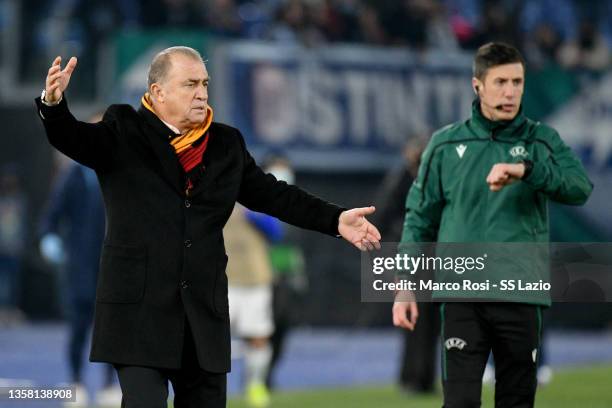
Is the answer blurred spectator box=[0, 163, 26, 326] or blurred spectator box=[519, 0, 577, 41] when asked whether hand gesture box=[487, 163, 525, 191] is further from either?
blurred spectator box=[519, 0, 577, 41]

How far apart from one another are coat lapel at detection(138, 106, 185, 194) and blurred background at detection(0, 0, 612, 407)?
13.6m

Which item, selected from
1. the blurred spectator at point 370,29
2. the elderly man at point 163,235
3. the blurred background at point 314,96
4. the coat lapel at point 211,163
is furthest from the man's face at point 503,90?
the blurred spectator at point 370,29

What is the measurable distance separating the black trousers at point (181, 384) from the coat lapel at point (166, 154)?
0.57 metres

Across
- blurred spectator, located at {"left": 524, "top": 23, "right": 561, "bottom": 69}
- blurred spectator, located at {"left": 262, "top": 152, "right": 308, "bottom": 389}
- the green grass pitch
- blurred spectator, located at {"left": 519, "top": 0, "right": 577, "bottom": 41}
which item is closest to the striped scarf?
the green grass pitch

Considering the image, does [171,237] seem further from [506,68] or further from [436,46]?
[436,46]

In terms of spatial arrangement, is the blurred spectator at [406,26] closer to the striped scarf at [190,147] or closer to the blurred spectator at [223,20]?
the blurred spectator at [223,20]

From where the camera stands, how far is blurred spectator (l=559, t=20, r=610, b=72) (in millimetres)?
22266

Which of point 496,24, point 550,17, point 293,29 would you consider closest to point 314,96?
point 293,29

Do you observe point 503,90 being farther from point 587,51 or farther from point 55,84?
point 587,51

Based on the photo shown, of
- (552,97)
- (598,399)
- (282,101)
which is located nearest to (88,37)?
(282,101)

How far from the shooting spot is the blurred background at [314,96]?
20438 millimetres

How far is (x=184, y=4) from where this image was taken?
20.8 metres

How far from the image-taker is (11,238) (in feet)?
68.6

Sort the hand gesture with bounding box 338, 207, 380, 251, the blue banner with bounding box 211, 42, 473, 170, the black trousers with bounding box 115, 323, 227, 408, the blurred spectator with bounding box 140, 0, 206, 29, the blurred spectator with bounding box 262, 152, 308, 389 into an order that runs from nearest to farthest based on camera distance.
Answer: the black trousers with bounding box 115, 323, 227, 408 < the hand gesture with bounding box 338, 207, 380, 251 < the blurred spectator with bounding box 262, 152, 308, 389 < the blue banner with bounding box 211, 42, 473, 170 < the blurred spectator with bounding box 140, 0, 206, 29
